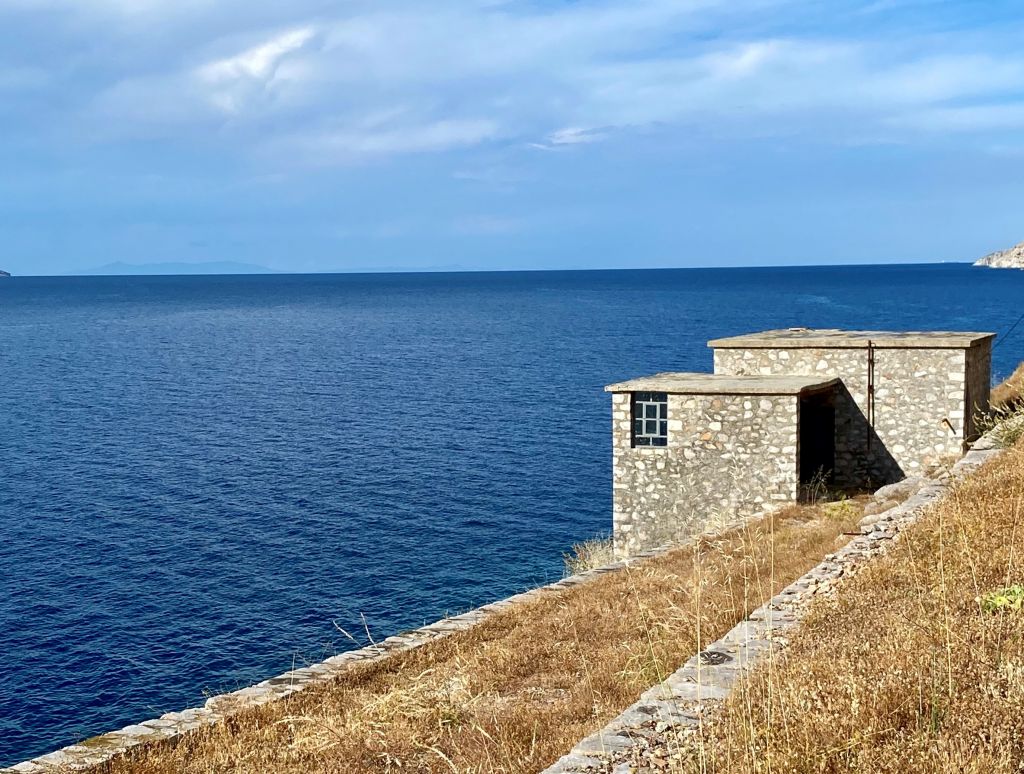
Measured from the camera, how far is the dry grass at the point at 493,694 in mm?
8508

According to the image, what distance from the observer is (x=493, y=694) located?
10250mm

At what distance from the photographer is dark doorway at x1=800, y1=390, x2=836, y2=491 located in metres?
22.7

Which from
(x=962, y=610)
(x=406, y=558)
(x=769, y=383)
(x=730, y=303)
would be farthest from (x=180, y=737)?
(x=730, y=303)

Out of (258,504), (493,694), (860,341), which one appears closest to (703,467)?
(860,341)

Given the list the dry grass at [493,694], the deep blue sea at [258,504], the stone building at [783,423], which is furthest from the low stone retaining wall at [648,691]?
the deep blue sea at [258,504]

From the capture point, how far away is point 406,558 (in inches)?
1106

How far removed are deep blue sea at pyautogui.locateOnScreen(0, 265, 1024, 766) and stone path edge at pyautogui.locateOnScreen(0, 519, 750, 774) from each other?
16.6ft

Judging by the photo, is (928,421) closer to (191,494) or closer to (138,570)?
(138,570)

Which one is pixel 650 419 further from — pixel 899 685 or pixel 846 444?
pixel 899 685

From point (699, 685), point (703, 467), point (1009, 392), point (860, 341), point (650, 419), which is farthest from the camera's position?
point (1009, 392)

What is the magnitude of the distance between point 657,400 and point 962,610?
47.2 feet

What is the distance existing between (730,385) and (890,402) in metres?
4.66

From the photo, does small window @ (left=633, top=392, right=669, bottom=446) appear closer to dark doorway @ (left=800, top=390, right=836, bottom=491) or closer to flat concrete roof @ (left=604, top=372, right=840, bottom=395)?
flat concrete roof @ (left=604, top=372, right=840, bottom=395)

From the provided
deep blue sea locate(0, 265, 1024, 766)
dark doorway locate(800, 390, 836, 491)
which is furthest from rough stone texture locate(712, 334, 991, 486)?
deep blue sea locate(0, 265, 1024, 766)
